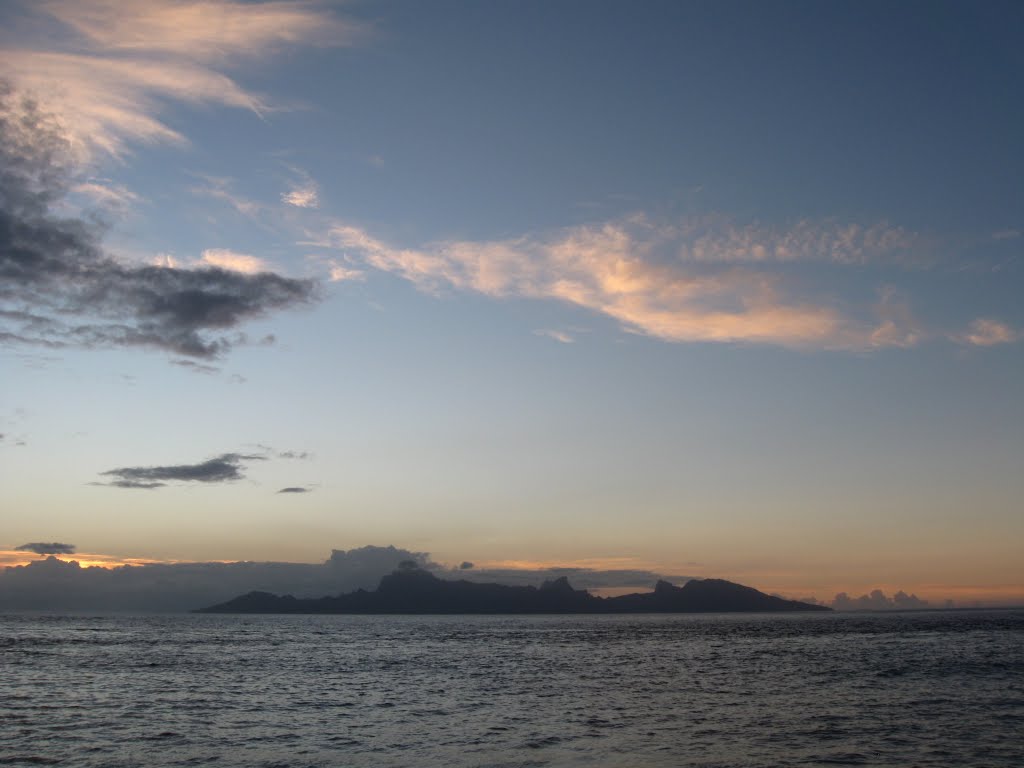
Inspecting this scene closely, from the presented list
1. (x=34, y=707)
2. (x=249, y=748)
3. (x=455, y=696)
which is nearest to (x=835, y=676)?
(x=455, y=696)

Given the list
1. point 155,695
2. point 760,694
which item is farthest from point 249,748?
point 760,694

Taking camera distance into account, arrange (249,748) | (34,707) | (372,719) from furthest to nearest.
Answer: (34,707) → (372,719) → (249,748)

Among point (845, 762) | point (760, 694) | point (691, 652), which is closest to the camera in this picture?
point (845, 762)

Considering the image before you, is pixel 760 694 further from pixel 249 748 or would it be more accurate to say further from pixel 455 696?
pixel 249 748

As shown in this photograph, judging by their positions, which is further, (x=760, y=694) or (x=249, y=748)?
(x=760, y=694)

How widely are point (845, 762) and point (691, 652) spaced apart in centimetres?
7570

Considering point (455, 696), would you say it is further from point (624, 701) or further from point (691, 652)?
point (691, 652)

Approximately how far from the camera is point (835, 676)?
66.1 m

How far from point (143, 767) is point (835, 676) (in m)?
56.5

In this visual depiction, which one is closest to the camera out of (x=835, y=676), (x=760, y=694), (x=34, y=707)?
(x=34, y=707)

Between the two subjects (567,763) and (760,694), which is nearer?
(567,763)

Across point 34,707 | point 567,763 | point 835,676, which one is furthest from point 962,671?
point 34,707

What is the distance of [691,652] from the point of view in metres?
104

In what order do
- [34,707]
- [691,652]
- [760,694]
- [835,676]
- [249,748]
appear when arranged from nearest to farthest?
[249,748], [34,707], [760,694], [835,676], [691,652]
